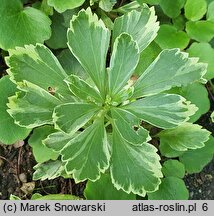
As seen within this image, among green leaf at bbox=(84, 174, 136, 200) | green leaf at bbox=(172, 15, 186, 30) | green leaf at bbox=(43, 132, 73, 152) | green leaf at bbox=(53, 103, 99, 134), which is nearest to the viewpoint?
green leaf at bbox=(53, 103, 99, 134)

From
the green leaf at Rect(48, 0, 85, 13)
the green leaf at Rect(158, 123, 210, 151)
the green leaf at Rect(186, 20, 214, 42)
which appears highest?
the green leaf at Rect(48, 0, 85, 13)

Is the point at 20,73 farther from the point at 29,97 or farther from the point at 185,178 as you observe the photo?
the point at 185,178

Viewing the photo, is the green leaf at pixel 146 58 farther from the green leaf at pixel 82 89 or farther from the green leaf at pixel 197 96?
the green leaf at pixel 82 89

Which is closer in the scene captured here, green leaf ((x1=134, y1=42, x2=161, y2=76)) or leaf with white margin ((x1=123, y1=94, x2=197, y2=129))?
leaf with white margin ((x1=123, y1=94, x2=197, y2=129))

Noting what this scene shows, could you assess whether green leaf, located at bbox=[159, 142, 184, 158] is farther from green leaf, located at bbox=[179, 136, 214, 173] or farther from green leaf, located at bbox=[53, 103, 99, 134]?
green leaf, located at bbox=[53, 103, 99, 134]

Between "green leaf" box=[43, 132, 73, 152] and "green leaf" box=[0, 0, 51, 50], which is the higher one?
"green leaf" box=[0, 0, 51, 50]

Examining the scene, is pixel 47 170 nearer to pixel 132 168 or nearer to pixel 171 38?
pixel 132 168

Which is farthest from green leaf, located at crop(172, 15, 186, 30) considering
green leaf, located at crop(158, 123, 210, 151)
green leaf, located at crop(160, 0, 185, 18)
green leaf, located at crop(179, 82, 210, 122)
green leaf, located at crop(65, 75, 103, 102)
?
green leaf, located at crop(65, 75, 103, 102)

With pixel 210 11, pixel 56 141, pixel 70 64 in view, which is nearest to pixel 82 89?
pixel 56 141
